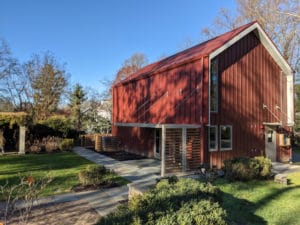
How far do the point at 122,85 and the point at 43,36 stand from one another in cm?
887

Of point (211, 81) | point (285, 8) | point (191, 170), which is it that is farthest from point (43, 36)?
point (285, 8)

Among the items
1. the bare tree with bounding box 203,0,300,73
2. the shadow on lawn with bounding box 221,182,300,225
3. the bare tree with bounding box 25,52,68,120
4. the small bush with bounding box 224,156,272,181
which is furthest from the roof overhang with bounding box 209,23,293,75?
the bare tree with bounding box 25,52,68,120

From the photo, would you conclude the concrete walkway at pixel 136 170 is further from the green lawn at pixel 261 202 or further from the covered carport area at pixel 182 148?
the green lawn at pixel 261 202

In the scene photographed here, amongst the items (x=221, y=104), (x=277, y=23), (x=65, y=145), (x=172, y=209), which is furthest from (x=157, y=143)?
(x=277, y=23)

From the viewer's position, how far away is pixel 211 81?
12.3 metres

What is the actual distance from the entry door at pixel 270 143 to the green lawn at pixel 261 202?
5008 mm

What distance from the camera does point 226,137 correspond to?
41.5ft

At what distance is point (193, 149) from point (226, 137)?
2123mm

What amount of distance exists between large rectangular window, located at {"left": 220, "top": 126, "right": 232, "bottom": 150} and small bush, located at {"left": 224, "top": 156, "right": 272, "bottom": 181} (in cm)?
278

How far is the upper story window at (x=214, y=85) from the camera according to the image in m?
12.2

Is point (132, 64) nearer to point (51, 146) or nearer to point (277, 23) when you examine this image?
point (277, 23)

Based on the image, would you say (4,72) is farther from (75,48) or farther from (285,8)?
(285,8)

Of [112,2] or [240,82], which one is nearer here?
[240,82]

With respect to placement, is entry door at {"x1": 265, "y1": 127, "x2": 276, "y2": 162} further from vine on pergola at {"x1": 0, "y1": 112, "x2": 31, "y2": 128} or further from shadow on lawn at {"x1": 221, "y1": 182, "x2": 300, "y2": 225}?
vine on pergola at {"x1": 0, "y1": 112, "x2": 31, "y2": 128}
